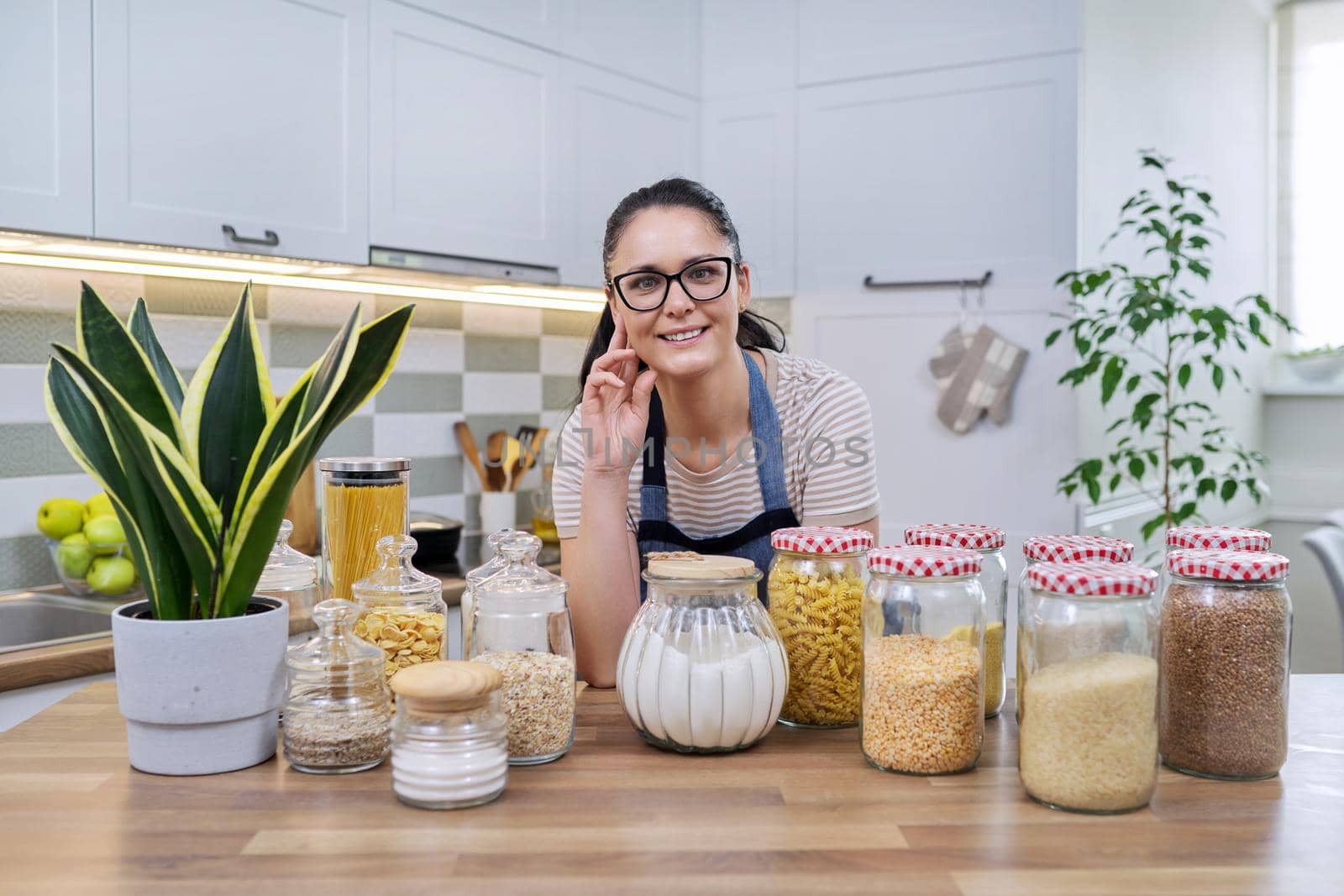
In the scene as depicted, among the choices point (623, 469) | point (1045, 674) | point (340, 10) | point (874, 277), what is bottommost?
point (1045, 674)

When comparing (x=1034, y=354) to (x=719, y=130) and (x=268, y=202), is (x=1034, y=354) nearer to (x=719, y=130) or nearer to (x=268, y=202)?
(x=719, y=130)

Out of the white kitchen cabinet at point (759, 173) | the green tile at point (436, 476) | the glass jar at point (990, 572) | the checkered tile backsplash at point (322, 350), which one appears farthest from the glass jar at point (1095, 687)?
the white kitchen cabinet at point (759, 173)

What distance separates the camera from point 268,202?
7.32 feet

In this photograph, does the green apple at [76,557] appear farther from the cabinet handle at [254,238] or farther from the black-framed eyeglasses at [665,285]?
the black-framed eyeglasses at [665,285]

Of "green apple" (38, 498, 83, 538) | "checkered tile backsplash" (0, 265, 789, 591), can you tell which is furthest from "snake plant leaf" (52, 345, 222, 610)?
"green apple" (38, 498, 83, 538)

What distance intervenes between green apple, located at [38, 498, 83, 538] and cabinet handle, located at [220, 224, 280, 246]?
60cm

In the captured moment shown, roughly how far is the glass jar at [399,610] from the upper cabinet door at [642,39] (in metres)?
2.06

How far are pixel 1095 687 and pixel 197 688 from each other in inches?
29.1

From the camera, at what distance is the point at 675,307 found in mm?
1511

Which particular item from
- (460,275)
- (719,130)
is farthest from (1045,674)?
(719,130)

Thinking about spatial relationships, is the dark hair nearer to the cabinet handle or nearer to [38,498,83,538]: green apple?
the cabinet handle

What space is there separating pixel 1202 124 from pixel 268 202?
287 cm

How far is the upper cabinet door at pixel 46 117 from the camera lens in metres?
1.85

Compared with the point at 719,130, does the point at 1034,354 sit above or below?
below
